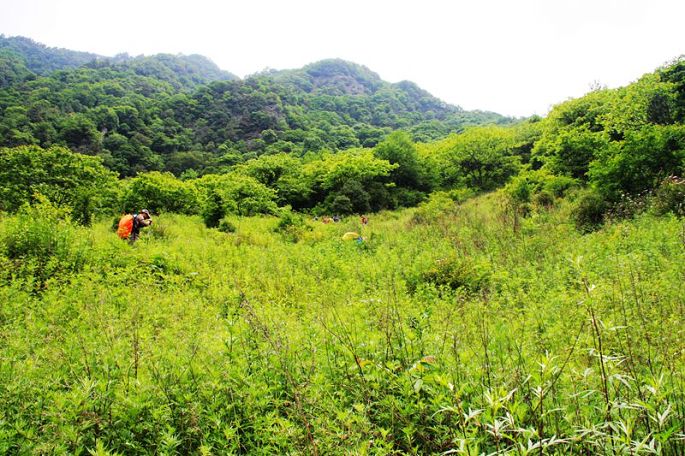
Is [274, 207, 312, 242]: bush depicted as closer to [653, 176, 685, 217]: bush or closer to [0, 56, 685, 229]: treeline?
[0, 56, 685, 229]: treeline

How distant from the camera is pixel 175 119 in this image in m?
64.6

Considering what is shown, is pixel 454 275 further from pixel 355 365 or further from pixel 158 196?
pixel 158 196

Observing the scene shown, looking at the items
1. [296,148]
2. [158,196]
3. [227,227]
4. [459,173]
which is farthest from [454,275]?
[296,148]

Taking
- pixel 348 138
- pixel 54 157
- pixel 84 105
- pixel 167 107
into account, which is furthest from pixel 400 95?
pixel 54 157

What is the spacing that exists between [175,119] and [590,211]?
69021 mm

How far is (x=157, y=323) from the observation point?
4715mm

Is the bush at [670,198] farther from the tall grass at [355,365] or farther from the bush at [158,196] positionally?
the bush at [158,196]

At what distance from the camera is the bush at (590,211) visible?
9.97 metres

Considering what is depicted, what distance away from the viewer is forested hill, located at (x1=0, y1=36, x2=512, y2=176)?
47.9 meters

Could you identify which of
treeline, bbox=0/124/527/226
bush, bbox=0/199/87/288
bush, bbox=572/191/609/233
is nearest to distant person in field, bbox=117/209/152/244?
bush, bbox=0/199/87/288

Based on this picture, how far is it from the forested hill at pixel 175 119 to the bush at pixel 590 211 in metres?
44.9

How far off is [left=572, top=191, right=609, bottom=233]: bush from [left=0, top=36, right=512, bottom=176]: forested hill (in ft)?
147

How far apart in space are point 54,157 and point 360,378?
20.8 m

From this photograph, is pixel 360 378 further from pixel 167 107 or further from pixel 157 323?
pixel 167 107
